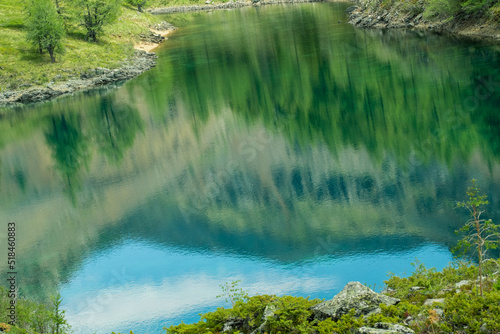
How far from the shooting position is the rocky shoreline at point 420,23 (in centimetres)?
7500

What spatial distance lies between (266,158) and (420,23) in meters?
59.8

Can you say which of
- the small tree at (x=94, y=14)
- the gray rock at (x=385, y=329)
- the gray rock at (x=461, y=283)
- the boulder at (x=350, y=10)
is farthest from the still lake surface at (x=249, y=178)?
the boulder at (x=350, y=10)

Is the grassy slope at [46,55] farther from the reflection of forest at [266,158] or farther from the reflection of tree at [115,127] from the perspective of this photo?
the reflection of tree at [115,127]

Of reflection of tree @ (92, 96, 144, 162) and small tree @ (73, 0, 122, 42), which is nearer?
reflection of tree @ (92, 96, 144, 162)

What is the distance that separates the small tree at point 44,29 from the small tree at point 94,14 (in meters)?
14.7

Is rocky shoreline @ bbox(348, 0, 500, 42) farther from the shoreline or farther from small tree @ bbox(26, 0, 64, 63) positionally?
small tree @ bbox(26, 0, 64, 63)

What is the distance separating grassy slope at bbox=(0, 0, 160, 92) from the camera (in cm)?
8812

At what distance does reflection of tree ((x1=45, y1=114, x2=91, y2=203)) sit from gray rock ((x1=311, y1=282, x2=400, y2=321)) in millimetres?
35773

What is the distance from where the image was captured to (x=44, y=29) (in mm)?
92438

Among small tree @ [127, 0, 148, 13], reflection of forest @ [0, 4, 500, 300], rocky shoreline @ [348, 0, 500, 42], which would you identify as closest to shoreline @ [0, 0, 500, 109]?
rocky shoreline @ [348, 0, 500, 42]

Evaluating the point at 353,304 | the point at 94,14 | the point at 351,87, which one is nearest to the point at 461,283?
the point at 353,304

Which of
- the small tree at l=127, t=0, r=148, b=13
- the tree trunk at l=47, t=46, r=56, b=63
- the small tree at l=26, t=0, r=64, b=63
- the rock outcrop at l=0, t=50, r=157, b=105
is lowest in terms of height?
the rock outcrop at l=0, t=50, r=157, b=105

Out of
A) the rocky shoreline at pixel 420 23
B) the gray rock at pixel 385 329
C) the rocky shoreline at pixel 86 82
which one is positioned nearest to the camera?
the gray rock at pixel 385 329

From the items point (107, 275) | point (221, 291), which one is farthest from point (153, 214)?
point (221, 291)
